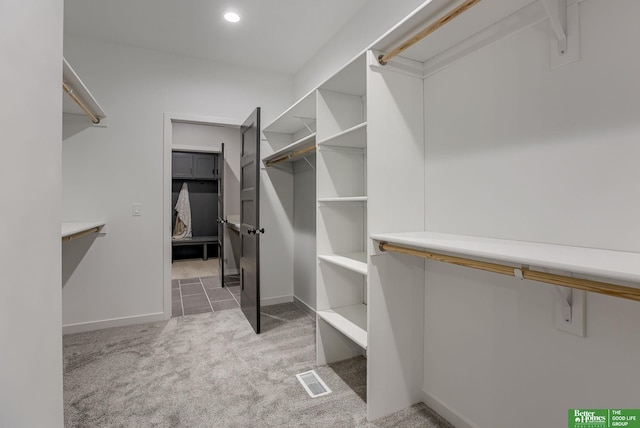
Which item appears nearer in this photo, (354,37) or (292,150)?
(354,37)

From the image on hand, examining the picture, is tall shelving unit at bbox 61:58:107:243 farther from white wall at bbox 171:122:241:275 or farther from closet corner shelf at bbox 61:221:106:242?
white wall at bbox 171:122:241:275

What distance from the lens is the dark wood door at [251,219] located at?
A: 9.11 ft

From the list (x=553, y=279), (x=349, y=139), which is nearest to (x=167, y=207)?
(x=349, y=139)

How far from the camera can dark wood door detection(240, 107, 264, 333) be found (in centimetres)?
278

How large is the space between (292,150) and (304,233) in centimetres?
93

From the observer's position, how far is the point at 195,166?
6523mm

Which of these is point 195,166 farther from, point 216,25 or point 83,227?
point 83,227

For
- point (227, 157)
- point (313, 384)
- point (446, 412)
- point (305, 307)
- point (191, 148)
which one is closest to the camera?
point (446, 412)

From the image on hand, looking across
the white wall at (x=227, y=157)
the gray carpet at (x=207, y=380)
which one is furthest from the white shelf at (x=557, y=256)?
the white wall at (x=227, y=157)

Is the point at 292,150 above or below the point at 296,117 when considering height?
below

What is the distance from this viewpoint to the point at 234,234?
5.23 m

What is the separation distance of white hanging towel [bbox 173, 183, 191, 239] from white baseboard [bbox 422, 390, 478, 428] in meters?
5.86

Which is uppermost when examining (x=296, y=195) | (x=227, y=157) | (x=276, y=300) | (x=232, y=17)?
(x=232, y=17)

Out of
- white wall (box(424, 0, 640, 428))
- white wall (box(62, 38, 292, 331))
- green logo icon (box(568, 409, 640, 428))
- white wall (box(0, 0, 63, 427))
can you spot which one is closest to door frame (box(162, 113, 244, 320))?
white wall (box(62, 38, 292, 331))
